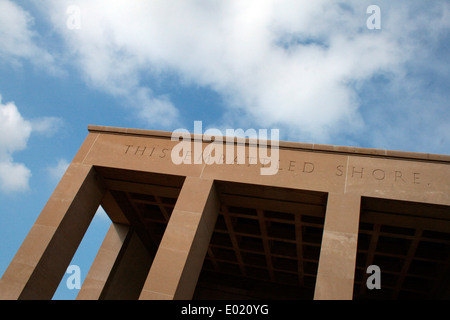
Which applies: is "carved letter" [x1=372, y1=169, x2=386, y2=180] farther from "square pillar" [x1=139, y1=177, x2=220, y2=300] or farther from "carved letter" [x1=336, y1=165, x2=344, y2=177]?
"square pillar" [x1=139, y1=177, x2=220, y2=300]

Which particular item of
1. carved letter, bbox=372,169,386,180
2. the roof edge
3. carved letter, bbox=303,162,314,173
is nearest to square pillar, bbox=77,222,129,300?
the roof edge

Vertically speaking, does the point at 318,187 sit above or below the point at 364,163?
below

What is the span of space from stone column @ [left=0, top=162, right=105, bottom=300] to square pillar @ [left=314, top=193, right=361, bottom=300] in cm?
979

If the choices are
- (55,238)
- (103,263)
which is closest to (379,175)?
(55,238)

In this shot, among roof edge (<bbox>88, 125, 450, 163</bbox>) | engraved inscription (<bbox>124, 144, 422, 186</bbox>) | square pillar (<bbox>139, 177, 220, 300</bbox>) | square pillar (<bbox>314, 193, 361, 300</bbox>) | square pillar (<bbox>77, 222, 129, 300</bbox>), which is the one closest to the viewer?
square pillar (<bbox>314, 193, 361, 300</bbox>)

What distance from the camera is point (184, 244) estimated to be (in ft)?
46.6

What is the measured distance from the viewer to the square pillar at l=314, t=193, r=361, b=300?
1270 centimetres

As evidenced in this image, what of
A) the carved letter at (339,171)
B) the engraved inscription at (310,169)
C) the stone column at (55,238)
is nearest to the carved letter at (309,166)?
the engraved inscription at (310,169)

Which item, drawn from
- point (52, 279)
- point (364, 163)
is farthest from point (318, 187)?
point (52, 279)

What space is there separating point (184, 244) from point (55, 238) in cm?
520
